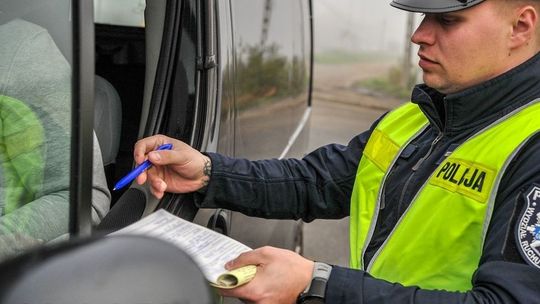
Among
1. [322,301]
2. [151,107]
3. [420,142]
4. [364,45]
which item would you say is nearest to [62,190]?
[322,301]

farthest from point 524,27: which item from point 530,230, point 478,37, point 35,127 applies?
point 35,127

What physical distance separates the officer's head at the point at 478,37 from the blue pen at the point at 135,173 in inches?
26.7

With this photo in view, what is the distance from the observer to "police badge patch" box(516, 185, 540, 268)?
1.25 meters


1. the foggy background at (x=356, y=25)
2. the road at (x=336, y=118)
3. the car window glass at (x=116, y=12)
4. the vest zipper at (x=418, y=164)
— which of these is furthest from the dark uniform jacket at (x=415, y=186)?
the foggy background at (x=356, y=25)

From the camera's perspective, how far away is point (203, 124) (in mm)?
1891

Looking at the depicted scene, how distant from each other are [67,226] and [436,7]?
886mm

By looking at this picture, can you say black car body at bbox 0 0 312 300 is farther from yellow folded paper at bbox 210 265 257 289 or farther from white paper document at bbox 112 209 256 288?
yellow folded paper at bbox 210 265 257 289

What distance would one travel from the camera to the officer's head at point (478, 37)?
58.9 inches

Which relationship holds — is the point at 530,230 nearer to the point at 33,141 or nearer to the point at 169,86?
the point at 33,141

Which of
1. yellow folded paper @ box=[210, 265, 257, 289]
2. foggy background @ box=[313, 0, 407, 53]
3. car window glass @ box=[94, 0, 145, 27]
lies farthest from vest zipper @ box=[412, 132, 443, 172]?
foggy background @ box=[313, 0, 407, 53]

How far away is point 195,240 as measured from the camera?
1440 millimetres

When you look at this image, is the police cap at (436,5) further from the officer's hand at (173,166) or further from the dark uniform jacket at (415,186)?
the officer's hand at (173,166)

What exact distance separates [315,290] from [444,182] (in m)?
0.35

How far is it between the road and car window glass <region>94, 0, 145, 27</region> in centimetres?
210
